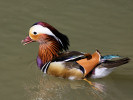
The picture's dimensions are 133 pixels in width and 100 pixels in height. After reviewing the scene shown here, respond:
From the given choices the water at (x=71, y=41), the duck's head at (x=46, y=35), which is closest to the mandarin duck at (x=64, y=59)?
the duck's head at (x=46, y=35)

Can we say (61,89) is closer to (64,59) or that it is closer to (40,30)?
(64,59)

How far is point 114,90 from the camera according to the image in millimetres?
3725

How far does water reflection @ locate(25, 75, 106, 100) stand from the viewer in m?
3.56

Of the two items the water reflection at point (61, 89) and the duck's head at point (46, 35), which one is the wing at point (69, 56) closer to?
Result: the duck's head at point (46, 35)

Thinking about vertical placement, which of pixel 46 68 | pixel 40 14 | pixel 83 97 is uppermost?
pixel 40 14

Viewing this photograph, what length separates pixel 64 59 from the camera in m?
3.82

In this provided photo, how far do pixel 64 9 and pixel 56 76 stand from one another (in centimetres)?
241

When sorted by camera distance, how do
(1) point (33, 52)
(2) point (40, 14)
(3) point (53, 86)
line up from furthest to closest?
1. (2) point (40, 14)
2. (1) point (33, 52)
3. (3) point (53, 86)

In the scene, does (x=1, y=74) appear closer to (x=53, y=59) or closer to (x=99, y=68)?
(x=53, y=59)

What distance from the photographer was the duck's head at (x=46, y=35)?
3797mm

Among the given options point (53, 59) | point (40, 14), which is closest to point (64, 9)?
point (40, 14)

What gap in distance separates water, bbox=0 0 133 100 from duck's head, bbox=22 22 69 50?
0.49 m

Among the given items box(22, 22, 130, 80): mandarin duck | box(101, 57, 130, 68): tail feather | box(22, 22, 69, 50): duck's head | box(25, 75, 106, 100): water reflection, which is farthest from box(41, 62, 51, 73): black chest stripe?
box(101, 57, 130, 68): tail feather

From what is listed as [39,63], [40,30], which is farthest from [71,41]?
[40,30]
